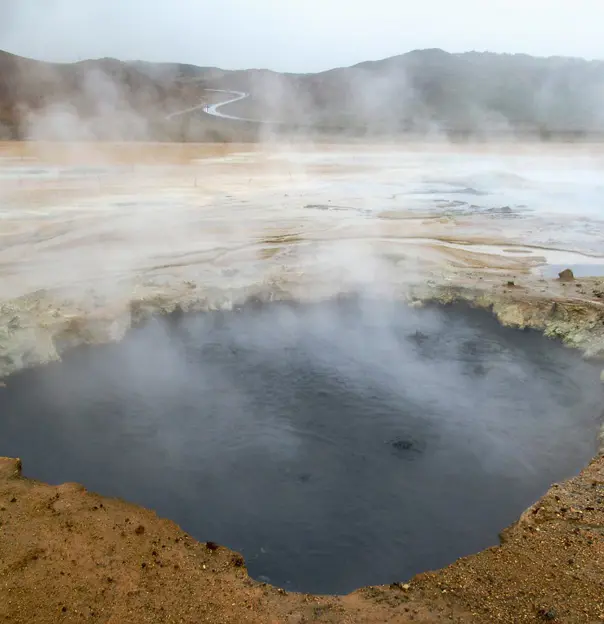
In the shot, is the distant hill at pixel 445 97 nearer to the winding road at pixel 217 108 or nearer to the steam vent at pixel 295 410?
the winding road at pixel 217 108

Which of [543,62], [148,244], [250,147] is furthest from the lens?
[543,62]

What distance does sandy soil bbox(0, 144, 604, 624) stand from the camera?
270 cm

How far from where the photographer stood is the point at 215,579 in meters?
2.83

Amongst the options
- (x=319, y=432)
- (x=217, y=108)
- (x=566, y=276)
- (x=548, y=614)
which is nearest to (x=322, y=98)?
(x=217, y=108)

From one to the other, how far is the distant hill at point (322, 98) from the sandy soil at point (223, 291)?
1599 mm

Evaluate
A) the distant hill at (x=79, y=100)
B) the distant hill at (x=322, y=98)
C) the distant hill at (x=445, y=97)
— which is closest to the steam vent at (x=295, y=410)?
the distant hill at (x=79, y=100)

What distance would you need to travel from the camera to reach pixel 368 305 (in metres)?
6.71

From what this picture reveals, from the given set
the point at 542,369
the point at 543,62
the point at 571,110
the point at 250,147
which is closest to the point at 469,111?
the point at 571,110

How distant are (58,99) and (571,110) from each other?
90.5 feet

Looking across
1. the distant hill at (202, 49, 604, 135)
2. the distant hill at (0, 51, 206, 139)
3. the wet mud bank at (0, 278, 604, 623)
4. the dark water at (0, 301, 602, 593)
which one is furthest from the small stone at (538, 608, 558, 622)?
the distant hill at (202, 49, 604, 135)

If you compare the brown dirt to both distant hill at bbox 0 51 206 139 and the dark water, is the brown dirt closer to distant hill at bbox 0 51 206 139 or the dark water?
the dark water

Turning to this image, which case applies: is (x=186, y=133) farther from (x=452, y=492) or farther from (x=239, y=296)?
(x=452, y=492)

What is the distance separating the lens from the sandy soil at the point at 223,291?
2695mm

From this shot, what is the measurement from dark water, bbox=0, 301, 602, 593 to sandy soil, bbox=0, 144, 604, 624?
29cm
